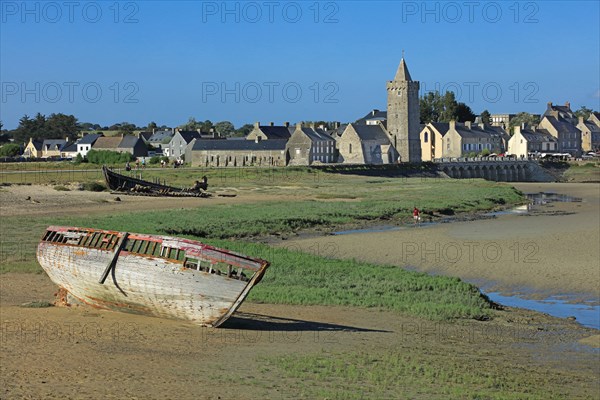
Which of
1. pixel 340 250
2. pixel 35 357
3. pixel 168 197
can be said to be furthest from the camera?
pixel 168 197

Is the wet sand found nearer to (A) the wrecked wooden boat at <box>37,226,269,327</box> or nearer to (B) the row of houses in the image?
(A) the wrecked wooden boat at <box>37,226,269,327</box>

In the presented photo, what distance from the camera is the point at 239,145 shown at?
105500 millimetres

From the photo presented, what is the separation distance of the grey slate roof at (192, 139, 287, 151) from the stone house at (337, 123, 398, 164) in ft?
29.6

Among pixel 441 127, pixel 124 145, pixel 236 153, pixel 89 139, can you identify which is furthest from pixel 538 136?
pixel 89 139

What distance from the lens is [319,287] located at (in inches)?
967

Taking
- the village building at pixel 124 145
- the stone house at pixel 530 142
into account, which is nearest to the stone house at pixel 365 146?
the stone house at pixel 530 142

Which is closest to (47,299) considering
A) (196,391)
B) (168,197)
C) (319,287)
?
(319,287)

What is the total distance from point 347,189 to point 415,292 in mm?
48935

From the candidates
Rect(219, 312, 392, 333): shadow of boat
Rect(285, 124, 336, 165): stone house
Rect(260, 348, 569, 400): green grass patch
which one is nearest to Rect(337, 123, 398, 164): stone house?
Rect(285, 124, 336, 165): stone house

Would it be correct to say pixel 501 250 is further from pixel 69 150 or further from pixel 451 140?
pixel 69 150

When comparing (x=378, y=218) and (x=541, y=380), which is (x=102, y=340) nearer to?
(x=541, y=380)

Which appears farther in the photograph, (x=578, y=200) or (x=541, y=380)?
(x=578, y=200)

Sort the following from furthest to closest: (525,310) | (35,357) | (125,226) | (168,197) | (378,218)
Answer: (168,197), (378,218), (125,226), (525,310), (35,357)

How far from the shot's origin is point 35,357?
48.7ft
